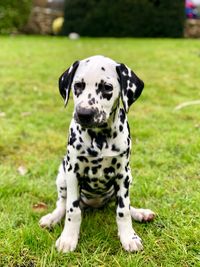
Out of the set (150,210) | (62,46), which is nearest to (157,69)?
(62,46)

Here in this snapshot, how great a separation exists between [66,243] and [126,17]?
16222mm

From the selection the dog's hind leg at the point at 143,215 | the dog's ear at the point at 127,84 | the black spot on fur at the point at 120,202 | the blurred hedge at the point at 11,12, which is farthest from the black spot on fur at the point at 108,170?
the blurred hedge at the point at 11,12

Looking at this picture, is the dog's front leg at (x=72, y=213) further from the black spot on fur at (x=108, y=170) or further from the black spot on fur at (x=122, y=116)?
the black spot on fur at (x=122, y=116)

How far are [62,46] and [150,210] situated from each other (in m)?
11.9

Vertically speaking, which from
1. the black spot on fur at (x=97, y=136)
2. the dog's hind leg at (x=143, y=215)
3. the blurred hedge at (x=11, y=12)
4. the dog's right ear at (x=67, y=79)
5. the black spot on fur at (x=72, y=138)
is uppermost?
the dog's right ear at (x=67, y=79)

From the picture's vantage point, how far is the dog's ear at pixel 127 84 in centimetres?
278

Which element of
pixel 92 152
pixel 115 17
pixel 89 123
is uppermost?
pixel 89 123

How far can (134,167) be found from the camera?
14.8ft

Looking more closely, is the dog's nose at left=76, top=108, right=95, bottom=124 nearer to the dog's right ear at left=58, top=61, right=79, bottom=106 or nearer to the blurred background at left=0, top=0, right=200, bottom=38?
the dog's right ear at left=58, top=61, right=79, bottom=106

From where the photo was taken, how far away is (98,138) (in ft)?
9.63

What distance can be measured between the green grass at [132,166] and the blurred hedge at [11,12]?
31.9 ft

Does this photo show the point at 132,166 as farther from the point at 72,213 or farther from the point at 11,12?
the point at 11,12

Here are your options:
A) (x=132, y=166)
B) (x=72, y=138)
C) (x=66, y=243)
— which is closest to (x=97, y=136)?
(x=72, y=138)

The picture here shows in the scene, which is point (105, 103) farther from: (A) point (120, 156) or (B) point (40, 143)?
(B) point (40, 143)
